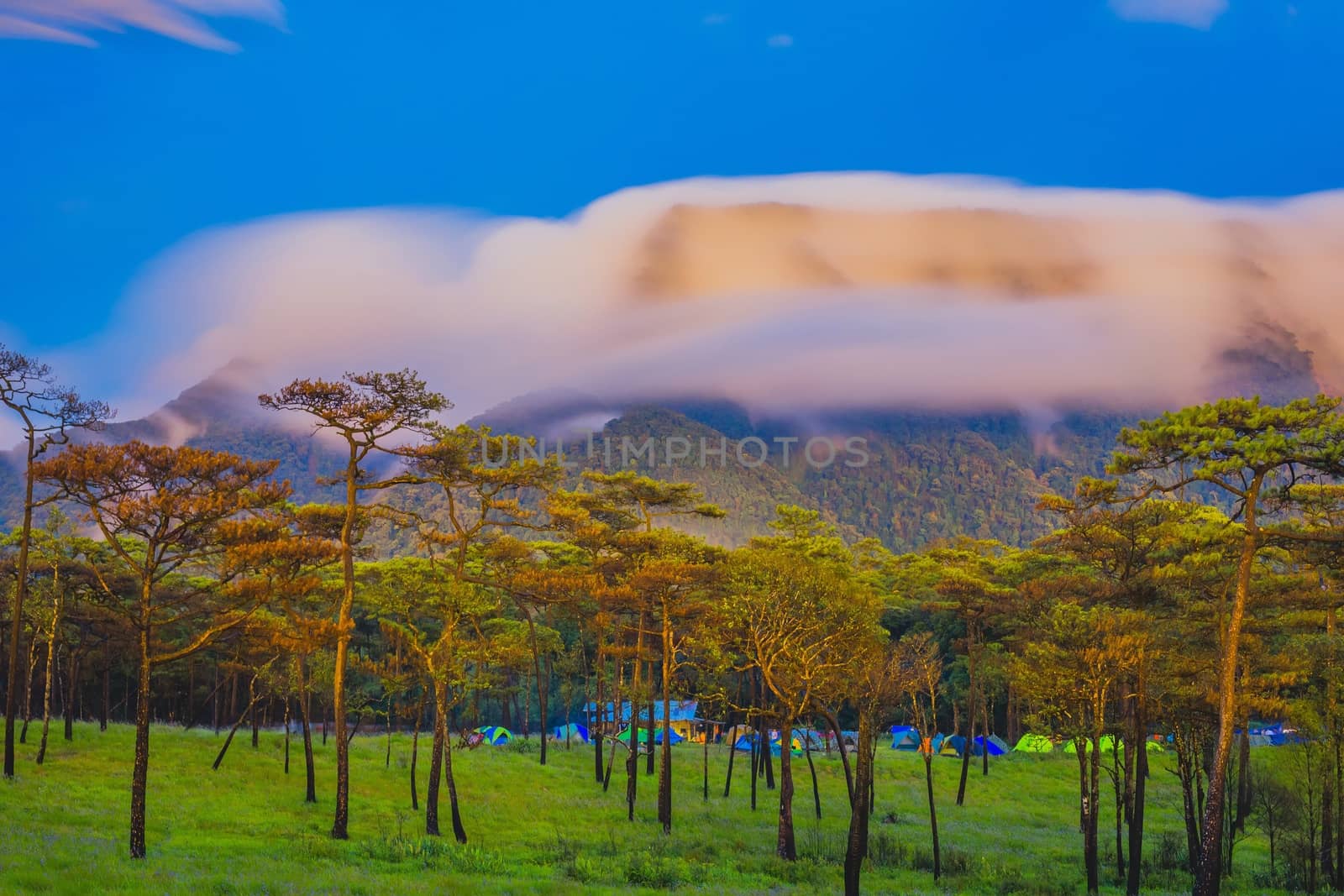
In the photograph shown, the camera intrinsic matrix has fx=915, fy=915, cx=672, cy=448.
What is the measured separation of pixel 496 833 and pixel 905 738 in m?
55.5

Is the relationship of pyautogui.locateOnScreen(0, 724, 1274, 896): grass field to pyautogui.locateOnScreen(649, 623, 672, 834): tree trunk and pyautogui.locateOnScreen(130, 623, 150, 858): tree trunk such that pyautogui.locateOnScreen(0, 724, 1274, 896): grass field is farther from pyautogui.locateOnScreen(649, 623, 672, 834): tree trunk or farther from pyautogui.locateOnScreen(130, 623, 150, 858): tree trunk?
pyautogui.locateOnScreen(649, 623, 672, 834): tree trunk

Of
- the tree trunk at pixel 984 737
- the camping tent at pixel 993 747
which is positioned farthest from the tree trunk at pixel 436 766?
the camping tent at pixel 993 747

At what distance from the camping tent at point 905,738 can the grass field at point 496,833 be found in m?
23.3

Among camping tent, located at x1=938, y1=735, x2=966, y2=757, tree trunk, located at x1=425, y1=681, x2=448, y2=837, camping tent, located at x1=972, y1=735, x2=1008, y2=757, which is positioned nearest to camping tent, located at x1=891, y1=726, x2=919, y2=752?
camping tent, located at x1=938, y1=735, x2=966, y2=757

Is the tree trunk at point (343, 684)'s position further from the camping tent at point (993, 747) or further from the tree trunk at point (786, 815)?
the camping tent at point (993, 747)

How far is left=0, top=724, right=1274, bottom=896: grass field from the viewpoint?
22.9 m

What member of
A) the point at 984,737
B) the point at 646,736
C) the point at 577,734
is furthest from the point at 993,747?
the point at 577,734

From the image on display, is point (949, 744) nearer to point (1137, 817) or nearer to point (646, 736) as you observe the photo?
point (646, 736)

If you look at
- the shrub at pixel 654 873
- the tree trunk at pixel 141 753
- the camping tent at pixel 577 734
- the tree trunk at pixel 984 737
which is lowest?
the camping tent at pixel 577 734

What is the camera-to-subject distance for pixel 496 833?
3656cm

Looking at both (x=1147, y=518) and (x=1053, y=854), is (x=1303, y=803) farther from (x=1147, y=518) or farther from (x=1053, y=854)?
(x=1147, y=518)

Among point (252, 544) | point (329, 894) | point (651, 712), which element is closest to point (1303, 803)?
point (651, 712)

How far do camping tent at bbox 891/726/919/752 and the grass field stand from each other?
23.3m

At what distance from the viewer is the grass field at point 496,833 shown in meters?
22.9
